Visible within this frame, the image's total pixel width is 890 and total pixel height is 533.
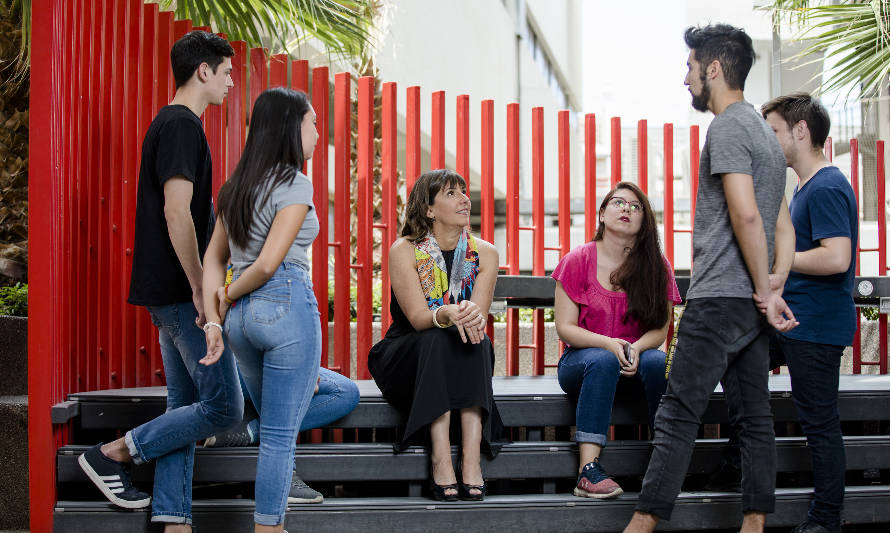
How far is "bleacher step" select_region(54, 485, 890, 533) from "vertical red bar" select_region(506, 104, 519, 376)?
1723mm

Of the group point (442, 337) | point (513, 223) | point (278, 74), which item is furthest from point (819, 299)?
point (278, 74)

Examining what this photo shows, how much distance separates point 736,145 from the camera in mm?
2768

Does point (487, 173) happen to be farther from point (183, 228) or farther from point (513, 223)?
point (183, 228)

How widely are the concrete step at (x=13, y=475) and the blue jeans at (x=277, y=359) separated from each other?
1.65m

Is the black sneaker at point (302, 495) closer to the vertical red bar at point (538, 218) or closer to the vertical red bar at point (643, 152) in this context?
the vertical red bar at point (538, 218)

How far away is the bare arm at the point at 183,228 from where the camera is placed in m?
2.82

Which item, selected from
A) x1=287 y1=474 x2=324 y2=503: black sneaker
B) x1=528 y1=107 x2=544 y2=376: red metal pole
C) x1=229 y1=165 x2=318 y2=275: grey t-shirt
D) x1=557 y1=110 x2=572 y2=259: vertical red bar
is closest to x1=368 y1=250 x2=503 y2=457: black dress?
x1=287 y1=474 x2=324 y2=503: black sneaker

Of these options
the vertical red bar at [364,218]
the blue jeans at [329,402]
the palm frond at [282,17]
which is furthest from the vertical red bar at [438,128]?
the blue jeans at [329,402]

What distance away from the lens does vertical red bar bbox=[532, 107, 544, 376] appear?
4980mm

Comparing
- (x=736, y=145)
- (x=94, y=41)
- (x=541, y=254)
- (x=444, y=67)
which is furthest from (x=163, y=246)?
(x=444, y=67)

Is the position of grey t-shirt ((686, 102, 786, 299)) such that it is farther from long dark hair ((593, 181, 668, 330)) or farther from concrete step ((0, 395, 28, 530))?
concrete step ((0, 395, 28, 530))

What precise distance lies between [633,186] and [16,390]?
3.11 metres

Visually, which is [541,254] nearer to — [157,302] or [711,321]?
[711,321]

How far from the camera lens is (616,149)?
5316mm
